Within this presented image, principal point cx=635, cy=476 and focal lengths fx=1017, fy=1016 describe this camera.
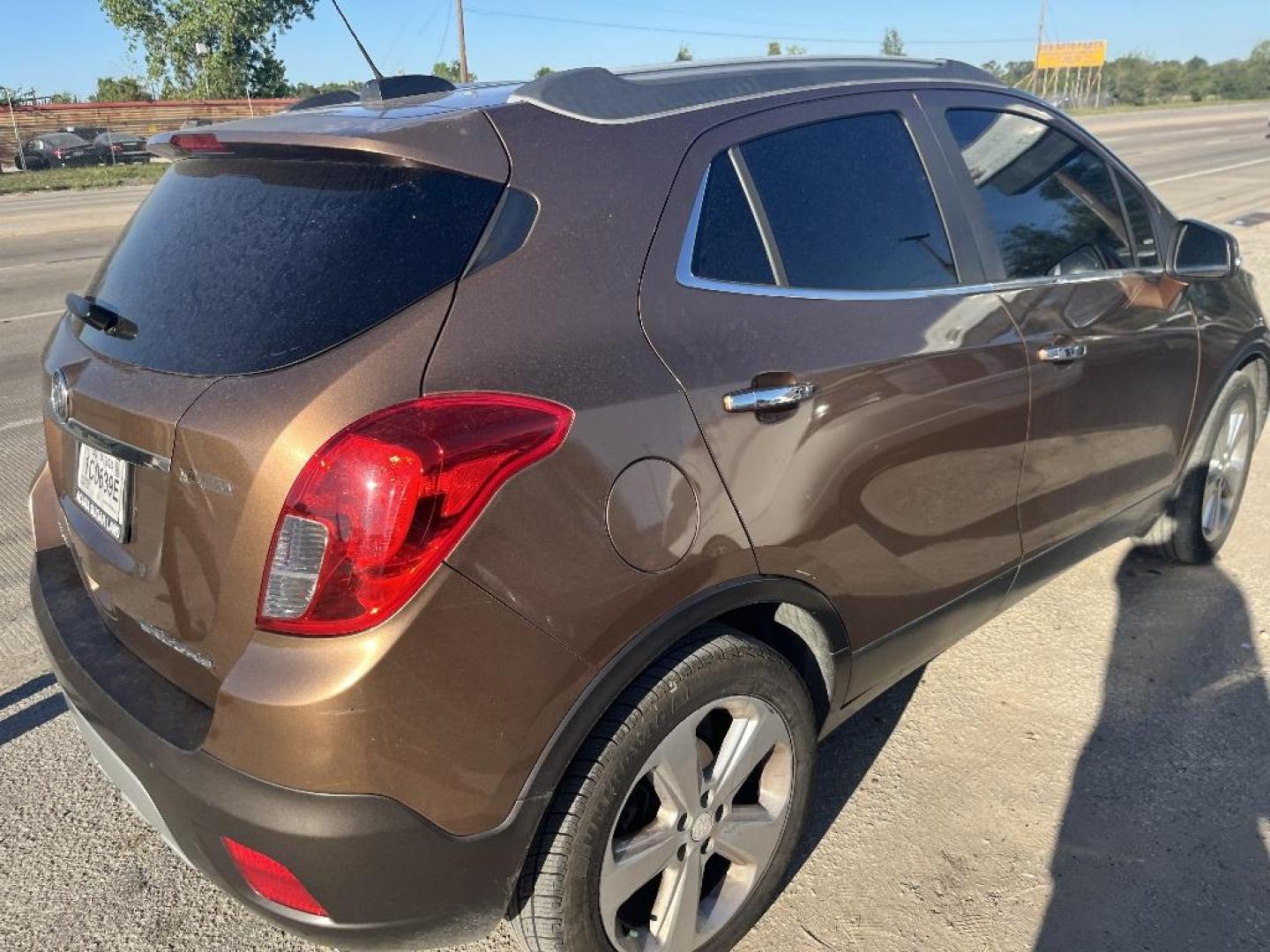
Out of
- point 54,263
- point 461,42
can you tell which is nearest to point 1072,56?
point 461,42

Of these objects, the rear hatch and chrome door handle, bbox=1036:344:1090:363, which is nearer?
the rear hatch

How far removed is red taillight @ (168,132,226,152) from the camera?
7.27ft

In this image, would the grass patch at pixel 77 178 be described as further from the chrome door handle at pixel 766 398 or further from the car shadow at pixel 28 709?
the chrome door handle at pixel 766 398

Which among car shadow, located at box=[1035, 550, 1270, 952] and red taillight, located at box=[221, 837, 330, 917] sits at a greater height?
red taillight, located at box=[221, 837, 330, 917]

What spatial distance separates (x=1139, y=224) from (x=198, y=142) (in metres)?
2.89

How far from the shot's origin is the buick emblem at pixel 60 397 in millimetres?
2168

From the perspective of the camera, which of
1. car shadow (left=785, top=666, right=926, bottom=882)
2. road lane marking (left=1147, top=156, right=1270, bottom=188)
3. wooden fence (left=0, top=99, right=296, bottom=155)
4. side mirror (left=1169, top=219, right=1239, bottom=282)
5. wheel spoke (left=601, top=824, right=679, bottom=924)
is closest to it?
wheel spoke (left=601, top=824, right=679, bottom=924)

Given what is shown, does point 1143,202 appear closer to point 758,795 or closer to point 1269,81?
point 758,795

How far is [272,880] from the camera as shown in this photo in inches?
68.6

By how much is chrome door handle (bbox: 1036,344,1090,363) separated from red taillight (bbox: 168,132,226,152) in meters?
2.12

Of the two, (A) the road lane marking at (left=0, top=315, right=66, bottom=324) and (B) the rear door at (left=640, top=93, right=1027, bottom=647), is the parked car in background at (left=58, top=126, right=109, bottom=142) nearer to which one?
(A) the road lane marking at (left=0, top=315, right=66, bottom=324)

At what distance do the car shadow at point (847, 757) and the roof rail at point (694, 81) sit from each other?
163 cm

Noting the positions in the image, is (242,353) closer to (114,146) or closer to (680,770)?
(680,770)

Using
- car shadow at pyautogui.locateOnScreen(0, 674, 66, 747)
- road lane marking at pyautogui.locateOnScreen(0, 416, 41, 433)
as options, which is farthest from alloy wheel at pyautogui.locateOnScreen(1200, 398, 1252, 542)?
road lane marking at pyautogui.locateOnScreen(0, 416, 41, 433)
